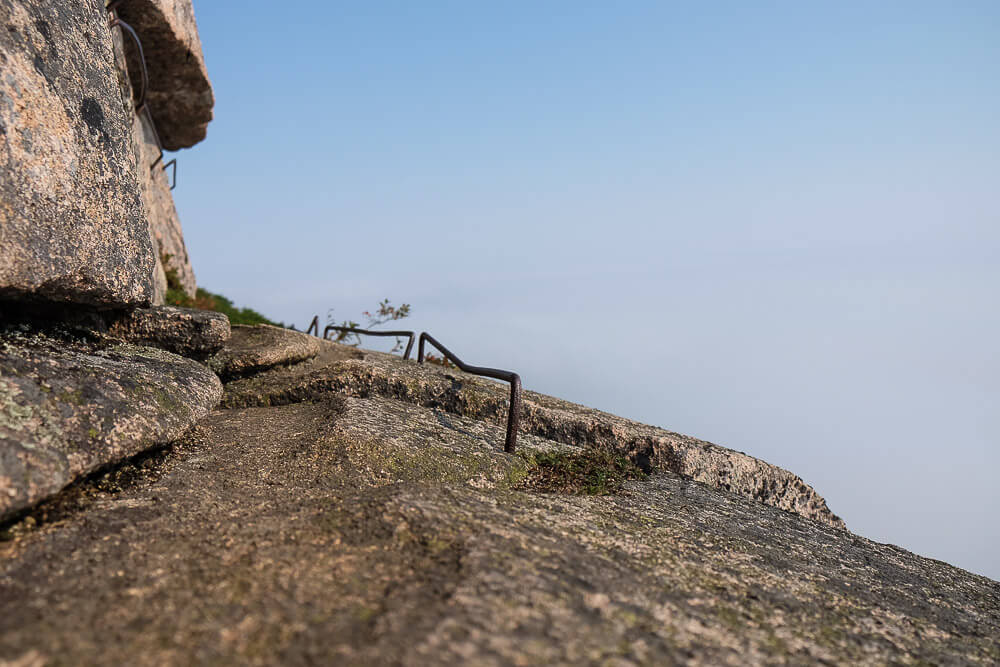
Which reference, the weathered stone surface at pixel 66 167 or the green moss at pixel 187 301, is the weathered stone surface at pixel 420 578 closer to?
the weathered stone surface at pixel 66 167

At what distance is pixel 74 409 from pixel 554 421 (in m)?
3.94

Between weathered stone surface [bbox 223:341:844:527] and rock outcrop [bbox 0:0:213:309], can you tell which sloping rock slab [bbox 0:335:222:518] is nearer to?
rock outcrop [bbox 0:0:213:309]

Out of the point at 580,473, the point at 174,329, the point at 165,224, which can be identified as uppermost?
the point at 165,224

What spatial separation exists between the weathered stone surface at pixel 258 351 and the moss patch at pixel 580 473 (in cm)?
318

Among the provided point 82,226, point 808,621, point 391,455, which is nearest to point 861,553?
point 808,621

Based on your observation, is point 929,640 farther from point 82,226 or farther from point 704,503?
point 82,226

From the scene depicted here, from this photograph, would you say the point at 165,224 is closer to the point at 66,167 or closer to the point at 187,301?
the point at 187,301

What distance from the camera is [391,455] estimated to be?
429 centimetres

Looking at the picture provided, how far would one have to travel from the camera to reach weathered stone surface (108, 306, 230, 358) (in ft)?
17.5

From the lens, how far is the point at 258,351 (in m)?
6.63

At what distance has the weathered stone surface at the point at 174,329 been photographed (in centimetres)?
534

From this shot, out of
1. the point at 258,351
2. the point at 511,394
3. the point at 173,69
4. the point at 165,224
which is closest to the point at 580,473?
the point at 511,394

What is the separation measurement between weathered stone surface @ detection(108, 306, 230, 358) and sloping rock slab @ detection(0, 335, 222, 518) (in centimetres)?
67

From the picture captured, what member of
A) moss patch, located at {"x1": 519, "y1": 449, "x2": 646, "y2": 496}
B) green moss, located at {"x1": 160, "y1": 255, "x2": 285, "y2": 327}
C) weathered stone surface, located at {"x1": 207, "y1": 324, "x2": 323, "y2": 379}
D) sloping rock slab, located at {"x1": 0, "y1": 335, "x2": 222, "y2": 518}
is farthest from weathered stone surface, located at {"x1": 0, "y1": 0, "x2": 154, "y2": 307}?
green moss, located at {"x1": 160, "y1": 255, "x2": 285, "y2": 327}
